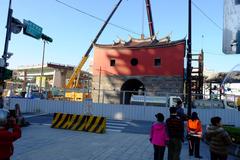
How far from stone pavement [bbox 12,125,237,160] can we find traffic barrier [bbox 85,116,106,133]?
586 mm

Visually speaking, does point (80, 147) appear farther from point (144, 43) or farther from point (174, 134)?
point (144, 43)

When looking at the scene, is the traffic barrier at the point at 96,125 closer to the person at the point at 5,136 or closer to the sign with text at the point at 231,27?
the person at the point at 5,136

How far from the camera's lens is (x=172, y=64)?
31.6 metres

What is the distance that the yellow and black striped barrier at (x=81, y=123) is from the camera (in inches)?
569

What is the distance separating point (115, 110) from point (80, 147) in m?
12.1

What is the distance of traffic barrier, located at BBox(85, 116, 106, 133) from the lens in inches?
566

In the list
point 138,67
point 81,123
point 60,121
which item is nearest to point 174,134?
point 81,123

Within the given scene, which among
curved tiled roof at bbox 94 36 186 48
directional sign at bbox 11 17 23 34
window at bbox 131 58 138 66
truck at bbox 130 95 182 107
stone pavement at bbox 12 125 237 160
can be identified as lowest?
stone pavement at bbox 12 125 237 160

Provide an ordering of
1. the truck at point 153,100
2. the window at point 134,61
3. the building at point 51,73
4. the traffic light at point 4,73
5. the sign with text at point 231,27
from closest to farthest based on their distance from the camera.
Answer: the sign with text at point 231,27, the traffic light at point 4,73, the truck at point 153,100, the window at point 134,61, the building at point 51,73

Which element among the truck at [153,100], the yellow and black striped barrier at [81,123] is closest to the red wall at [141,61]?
the truck at [153,100]

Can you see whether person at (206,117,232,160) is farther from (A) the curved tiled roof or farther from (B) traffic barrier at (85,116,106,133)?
(A) the curved tiled roof

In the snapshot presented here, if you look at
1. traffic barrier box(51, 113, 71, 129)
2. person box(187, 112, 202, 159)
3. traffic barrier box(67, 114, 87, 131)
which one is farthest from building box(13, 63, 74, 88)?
person box(187, 112, 202, 159)

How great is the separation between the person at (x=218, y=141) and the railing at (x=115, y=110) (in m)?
15.0

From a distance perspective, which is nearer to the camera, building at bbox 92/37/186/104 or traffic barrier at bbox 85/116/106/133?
traffic barrier at bbox 85/116/106/133
